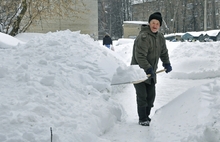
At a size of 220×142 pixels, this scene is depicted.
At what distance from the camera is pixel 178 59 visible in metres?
11.6

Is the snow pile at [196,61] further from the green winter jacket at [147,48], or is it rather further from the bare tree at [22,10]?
the green winter jacket at [147,48]

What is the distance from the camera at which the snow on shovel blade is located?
416 cm

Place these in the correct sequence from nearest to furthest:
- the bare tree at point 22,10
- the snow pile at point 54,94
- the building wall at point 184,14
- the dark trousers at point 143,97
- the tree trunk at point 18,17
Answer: the snow pile at point 54,94, the dark trousers at point 143,97, the tree trunk at point 18,17, the bare tree at point 22,10, the building wall at point 184,14

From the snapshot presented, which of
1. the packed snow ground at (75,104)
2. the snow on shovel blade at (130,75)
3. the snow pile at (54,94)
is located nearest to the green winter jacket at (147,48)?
the snow on shovel blade at (130,75)

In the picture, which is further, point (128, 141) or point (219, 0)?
point (219, 0)

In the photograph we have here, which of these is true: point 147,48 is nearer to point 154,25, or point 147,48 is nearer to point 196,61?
point 154,25

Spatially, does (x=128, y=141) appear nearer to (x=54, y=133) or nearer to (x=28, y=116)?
(x=54, y=133)

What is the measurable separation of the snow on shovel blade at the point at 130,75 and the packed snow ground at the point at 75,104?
218 mm

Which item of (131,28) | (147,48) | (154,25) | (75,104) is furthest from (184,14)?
(75,104)

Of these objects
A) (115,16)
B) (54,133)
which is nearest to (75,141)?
(54,133)

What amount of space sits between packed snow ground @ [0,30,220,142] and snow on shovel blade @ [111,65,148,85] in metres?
0.22

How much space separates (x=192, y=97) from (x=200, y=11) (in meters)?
49.1

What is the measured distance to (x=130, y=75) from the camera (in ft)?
14.4

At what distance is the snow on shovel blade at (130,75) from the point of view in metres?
4.16
